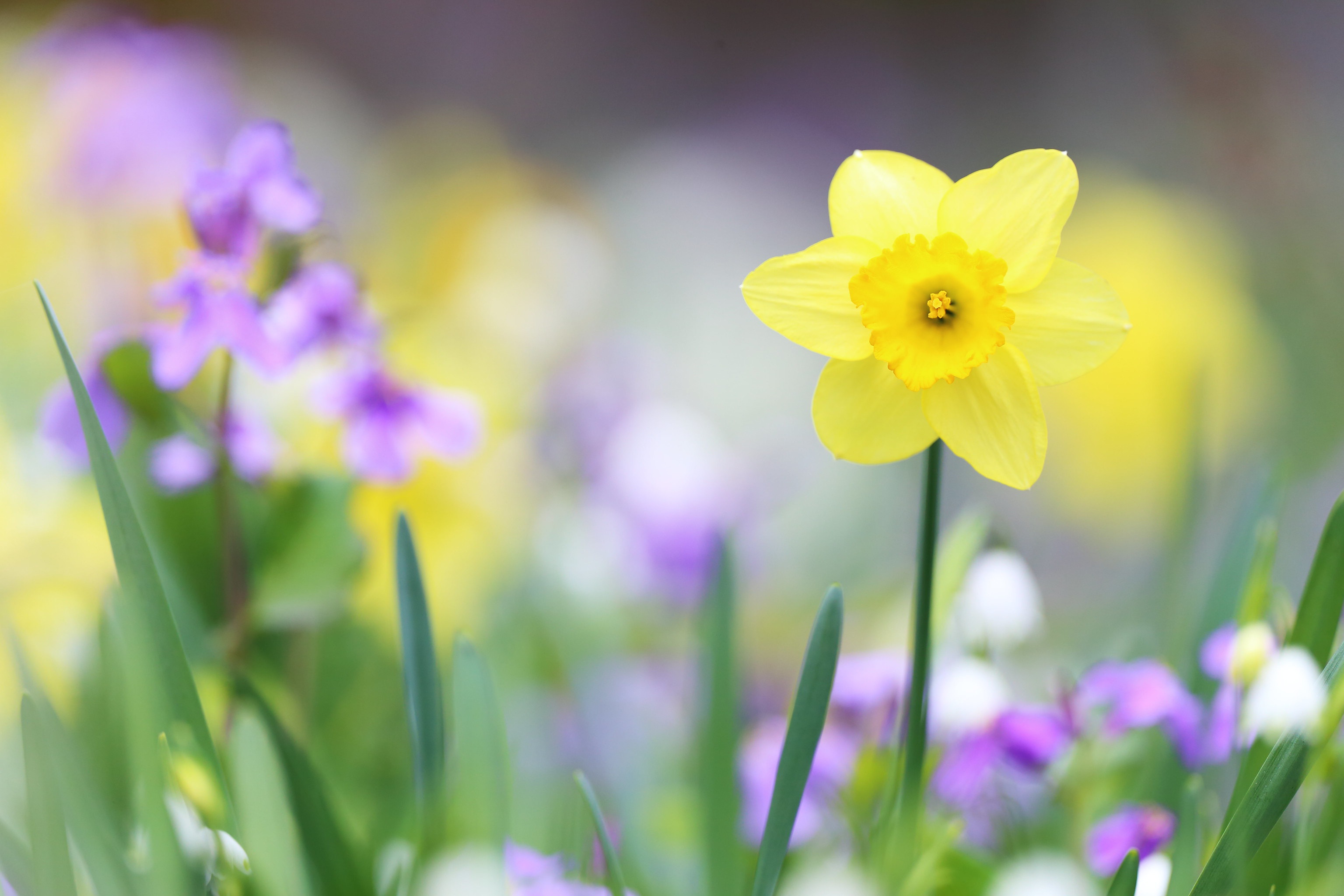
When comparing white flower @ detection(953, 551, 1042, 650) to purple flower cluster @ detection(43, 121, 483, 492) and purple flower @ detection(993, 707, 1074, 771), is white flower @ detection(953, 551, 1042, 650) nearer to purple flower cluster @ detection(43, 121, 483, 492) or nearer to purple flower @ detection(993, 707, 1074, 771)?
purple flower @ detection(993, 707, 1074, 771)

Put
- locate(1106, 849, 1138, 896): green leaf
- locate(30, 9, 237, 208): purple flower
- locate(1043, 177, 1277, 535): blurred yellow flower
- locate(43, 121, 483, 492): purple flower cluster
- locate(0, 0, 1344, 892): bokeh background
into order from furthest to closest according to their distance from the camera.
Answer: locate(1043, 177, 1277, 535): blurred yellow flower < locate(30, 9, 237, 208): purple flower < locate(0, 0, 1344, 892): bokeh background < locate(43, 121, 483, 492): purple flower cluster < locate(1106, 849, 1138, 896): green leaf

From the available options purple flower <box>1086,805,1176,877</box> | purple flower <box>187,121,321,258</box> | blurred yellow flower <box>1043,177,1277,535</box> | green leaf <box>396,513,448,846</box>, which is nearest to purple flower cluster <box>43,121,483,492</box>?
purple flower <box>187,121,321,258</box>

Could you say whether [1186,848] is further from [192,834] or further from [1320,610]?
[192,834]

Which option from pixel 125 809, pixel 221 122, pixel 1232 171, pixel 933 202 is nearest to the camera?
pixel 933 202

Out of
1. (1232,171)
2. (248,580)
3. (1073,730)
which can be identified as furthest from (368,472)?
(1232,171)

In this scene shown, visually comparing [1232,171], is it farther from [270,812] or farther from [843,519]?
[270,812]

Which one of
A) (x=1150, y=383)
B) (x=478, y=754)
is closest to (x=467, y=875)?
(x=478, y=754)
